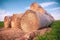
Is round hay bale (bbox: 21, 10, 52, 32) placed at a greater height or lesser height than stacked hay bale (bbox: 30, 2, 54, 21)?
lesser

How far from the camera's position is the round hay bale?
6.70 ft

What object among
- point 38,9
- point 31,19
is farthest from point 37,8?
point 31,19

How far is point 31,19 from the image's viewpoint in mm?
2062

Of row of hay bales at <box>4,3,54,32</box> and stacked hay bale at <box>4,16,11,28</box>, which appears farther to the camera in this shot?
stacked hay bale at <box>4,16,11,28</box>

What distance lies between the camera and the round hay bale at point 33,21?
2.04 meters

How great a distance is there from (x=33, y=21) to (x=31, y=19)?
0.08 feet

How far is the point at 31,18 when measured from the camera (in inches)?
81.2

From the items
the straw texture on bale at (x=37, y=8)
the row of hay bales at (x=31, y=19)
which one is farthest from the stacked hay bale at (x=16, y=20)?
the straw texture on bale at (x=37, y=8)

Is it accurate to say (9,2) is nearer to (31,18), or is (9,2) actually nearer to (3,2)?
(3,2)

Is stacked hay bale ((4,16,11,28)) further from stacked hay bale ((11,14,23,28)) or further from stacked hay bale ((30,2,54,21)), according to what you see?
stacked hay bale ((30,2,54,21))

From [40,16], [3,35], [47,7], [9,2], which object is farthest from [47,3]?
[3,35]

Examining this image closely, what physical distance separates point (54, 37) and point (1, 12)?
25.4 inches

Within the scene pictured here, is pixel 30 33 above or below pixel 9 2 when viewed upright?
below

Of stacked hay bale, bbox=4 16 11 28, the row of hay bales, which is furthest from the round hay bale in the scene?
stacked hay bale, bbox=4 16 11 28
